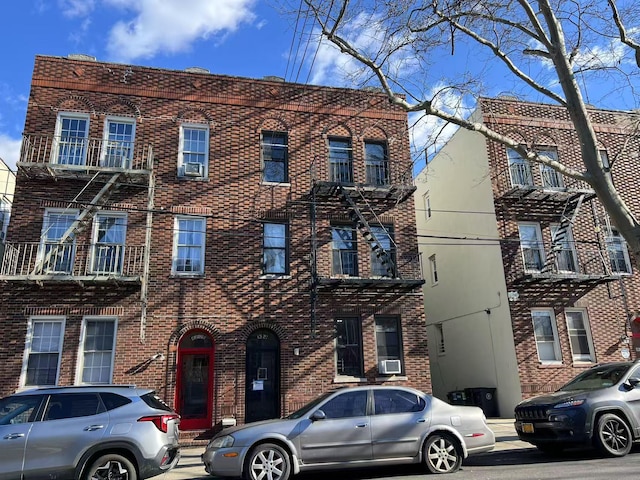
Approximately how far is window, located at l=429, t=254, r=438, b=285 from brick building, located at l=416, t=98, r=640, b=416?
134 centimetres

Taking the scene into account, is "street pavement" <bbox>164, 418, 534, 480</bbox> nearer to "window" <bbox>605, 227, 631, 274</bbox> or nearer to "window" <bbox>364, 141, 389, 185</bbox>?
"window" <bbox>605, 227, 631, 274</bbox>

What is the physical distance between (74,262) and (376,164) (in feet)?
31.7

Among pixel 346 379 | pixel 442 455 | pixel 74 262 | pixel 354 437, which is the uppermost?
pixel 74 262

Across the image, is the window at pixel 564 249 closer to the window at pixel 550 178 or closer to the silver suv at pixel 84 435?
the window at pixel 550 178

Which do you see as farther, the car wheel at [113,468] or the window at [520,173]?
the window at [520,173]

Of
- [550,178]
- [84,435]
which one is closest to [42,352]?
[84,435]

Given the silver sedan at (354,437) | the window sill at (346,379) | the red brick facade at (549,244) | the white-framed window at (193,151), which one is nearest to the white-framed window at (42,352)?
the white-framed window at (193,151)

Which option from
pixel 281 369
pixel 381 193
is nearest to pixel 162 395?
pixel 281 369

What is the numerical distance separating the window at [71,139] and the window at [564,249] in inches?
598

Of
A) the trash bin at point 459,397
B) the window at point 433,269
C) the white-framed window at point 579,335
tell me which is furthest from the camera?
the window at point 433,269

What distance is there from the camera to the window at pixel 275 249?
48.0 ft

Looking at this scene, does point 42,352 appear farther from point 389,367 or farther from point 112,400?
point 389,367

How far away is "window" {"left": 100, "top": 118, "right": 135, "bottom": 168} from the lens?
14.4 metres

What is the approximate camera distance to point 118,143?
1456 centimetres
